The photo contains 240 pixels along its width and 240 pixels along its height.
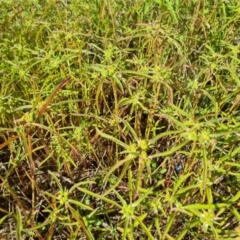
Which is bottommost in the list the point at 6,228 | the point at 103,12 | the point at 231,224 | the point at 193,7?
the point at 231,224

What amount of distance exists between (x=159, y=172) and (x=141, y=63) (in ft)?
1.12

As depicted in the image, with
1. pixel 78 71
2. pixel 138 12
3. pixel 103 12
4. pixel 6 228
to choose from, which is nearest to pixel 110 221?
pixel 6 228

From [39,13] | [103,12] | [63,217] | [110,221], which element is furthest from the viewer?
[39,13]

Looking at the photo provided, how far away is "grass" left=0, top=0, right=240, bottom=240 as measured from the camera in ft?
3.29

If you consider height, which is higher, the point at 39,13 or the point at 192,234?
the point at 39,13

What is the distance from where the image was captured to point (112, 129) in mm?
1213

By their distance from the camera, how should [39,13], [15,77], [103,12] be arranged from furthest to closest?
[39,13], [103,12], [15,77]

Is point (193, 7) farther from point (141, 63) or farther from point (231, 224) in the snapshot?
point (231, 224)

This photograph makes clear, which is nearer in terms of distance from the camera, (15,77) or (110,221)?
(110,221)

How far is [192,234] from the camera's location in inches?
44.1

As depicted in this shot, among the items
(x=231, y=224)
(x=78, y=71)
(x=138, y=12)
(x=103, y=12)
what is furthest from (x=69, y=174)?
(x=138, y=12)

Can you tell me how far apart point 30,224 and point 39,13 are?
83 centimetres

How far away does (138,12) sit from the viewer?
5.21 ft

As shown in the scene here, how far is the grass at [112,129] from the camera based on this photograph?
1002 millimetres
